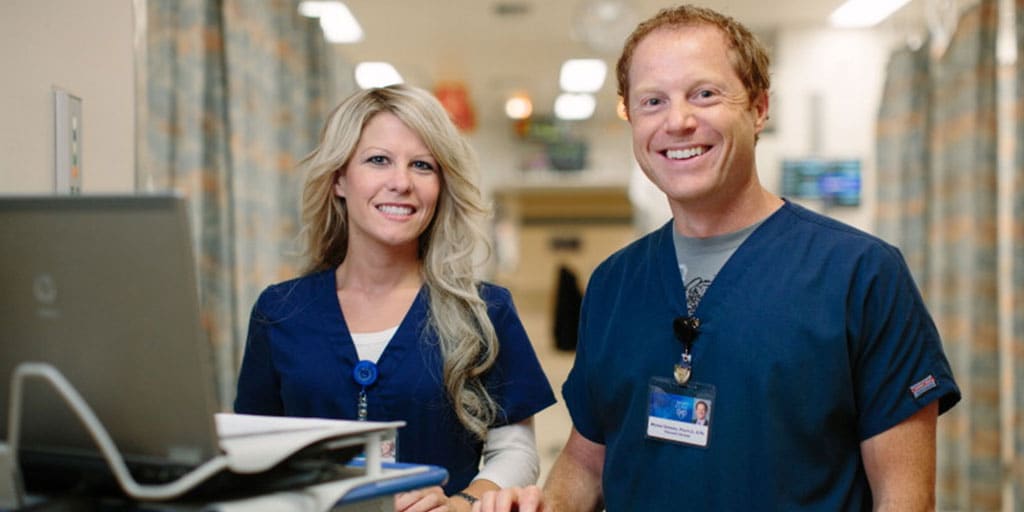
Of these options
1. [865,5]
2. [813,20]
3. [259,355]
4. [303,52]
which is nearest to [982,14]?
[865,5]

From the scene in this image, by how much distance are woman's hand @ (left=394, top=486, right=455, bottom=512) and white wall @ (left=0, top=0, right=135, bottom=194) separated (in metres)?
0.88

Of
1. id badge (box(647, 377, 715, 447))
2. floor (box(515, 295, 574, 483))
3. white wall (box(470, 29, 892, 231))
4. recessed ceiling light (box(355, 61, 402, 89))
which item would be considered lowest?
floor (box(515, 295, 574, 483))

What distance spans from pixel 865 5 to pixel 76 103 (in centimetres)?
588

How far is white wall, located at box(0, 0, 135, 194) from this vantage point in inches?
66.9

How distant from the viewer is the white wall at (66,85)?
170 centimetres

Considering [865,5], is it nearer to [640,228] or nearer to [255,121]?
[640,228]

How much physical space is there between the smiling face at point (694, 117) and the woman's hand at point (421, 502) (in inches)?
26.1

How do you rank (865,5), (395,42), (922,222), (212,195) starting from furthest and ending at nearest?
1. (395,42)
2. (865,5)
3. (922,222)
4. (212,195)

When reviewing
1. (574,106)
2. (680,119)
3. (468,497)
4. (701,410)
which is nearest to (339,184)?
(468,497)

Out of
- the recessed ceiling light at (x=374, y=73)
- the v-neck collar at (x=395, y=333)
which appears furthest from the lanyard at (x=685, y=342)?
the recessed ceiling light at (x=374, y=73)

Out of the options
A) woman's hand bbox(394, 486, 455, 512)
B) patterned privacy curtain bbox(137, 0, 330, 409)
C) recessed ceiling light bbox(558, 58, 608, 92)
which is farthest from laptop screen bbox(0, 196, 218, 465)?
recessed ceiling light bbox(558, 58, 608, 92)

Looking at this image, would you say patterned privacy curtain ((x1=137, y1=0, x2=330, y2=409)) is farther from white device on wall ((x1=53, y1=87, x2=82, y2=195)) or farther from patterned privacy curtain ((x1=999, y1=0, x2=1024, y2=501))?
patterned privacy curtain ((x1=999, y1=0, x2=1024, y2=501))

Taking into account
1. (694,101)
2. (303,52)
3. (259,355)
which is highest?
(303,52)

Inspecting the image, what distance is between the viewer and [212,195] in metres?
3.99
